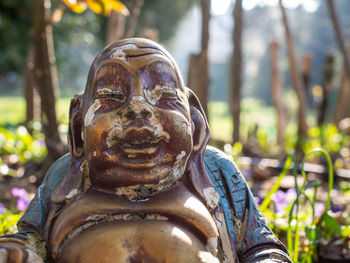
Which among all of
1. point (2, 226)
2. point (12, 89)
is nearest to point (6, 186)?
point (2, 226)

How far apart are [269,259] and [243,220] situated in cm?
23

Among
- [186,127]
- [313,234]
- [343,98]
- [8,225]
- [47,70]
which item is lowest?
[8,225]

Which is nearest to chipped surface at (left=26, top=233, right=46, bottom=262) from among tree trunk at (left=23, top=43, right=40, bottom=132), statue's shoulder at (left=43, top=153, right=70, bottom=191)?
statue's shoulder at (left=43, top=153, right=70, bottom=191)

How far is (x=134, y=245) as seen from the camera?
1519 mm

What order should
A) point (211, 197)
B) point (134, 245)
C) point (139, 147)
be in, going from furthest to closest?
point (211, 197), point (139, 147), point (134, 245)

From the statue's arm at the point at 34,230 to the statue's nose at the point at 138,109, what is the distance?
511 millimetres

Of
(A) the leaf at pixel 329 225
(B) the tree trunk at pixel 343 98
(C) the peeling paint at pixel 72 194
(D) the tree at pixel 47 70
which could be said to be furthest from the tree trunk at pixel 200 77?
(B) the tree trunk at pixel 343 98

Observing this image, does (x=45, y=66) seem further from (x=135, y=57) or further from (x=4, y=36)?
(x=4, y=36)

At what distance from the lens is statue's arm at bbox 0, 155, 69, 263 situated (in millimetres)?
1442

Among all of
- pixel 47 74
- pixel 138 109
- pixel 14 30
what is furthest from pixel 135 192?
pixel 14 30

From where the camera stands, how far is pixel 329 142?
6555mm

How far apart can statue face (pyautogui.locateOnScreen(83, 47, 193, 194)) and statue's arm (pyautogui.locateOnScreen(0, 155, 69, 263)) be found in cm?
27

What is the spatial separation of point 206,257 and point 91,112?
2.46ft

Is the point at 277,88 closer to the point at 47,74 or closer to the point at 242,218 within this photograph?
the point at 47,74
